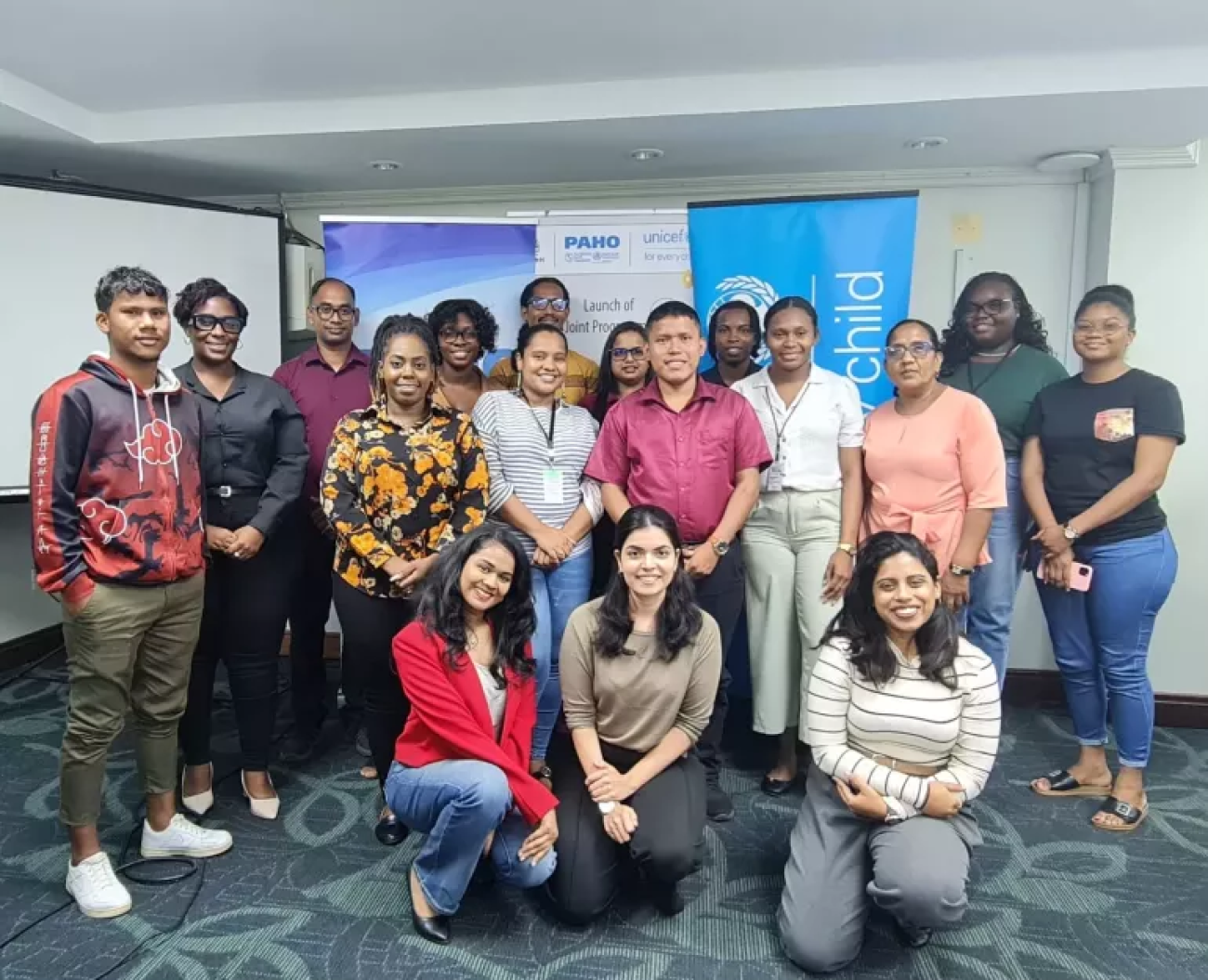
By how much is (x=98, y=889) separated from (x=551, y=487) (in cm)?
161

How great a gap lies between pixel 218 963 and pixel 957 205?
12.9 feet

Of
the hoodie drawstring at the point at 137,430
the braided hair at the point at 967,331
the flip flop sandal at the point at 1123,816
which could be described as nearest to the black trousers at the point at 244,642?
the hoodie drawstring at the point at 137,430

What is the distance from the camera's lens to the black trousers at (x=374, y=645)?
2338 millimetres

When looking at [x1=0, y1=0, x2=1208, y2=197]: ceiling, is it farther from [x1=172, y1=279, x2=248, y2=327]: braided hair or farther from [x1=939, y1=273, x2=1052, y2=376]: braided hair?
[x1=172, y1=279, x2=248, y2=327]: braided hair

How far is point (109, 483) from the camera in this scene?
78.9 inches

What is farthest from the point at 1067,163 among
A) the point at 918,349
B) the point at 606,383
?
the point at 606,383

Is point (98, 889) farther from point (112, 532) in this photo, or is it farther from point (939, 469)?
point (939, 469)

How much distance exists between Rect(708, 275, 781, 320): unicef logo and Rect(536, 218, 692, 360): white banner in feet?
0.61

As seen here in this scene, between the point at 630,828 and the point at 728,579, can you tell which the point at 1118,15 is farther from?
the point at 630,828

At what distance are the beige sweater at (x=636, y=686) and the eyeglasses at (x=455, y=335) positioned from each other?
49.0 inches

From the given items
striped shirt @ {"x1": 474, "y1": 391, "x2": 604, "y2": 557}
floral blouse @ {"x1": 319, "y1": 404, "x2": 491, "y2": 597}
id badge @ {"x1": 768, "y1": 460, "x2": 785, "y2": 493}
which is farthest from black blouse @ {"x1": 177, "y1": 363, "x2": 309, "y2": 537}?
id badge @ {"x1": 768, "y1": 460, "x2": 785, "y2": 493}

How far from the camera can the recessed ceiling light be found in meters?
3.36

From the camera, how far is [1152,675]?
11.5 feet

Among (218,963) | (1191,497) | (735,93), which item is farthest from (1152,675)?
(218,963)
